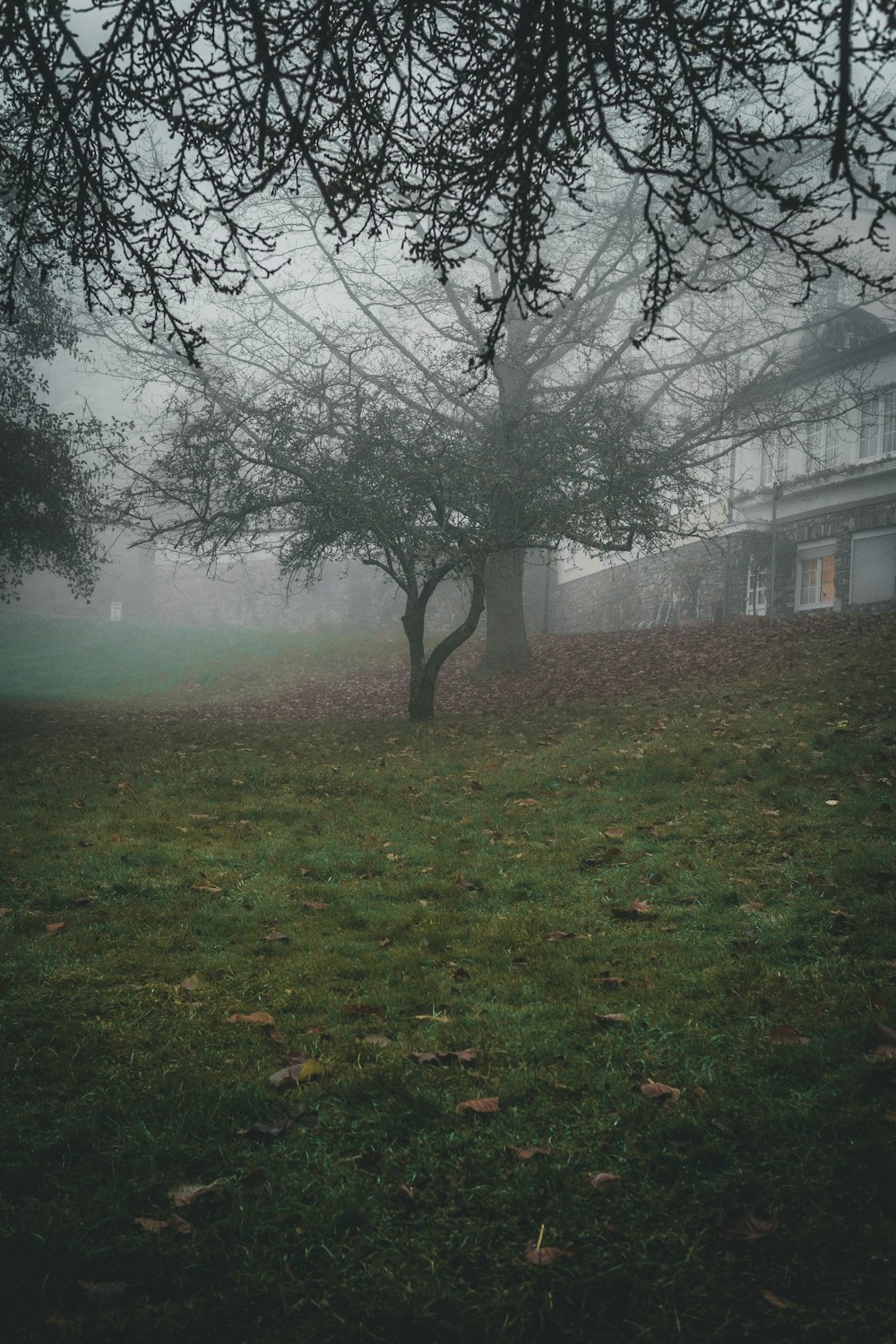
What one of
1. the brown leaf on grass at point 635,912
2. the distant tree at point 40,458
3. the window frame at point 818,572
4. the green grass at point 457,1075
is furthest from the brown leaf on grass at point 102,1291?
the window frame at point 818,572

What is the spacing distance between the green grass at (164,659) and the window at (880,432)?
15088 millimetres

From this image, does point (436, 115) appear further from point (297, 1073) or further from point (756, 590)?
point (756, 590)

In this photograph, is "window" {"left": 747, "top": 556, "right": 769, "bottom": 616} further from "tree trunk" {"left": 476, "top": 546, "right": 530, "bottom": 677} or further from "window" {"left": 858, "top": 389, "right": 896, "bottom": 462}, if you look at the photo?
"tree trunk" {"left": 476, "top": 546, "right": 530, "bottom": 677}

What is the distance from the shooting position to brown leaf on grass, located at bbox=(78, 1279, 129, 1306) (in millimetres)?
2514

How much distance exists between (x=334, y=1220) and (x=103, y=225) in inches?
187

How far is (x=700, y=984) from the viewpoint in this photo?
4.54m

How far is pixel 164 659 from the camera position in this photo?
33438mm

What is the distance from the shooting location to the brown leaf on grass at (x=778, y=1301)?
239cm

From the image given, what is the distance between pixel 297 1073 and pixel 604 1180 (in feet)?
4.71

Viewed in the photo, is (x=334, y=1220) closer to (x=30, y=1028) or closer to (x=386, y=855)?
(x=30, y=1028)

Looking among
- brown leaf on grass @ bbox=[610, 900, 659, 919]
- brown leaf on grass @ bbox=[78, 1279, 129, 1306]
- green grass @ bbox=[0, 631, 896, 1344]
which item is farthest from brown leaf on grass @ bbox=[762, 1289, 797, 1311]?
brown leaf on grass @ bbox=[610, 900, 659, 919]

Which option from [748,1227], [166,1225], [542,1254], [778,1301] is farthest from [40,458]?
[778,1301]

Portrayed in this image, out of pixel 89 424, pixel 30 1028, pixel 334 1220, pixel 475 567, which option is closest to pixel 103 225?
pixel 30 1028

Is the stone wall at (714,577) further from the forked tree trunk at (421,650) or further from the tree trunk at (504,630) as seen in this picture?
the forked tree trunk at (421,650)
